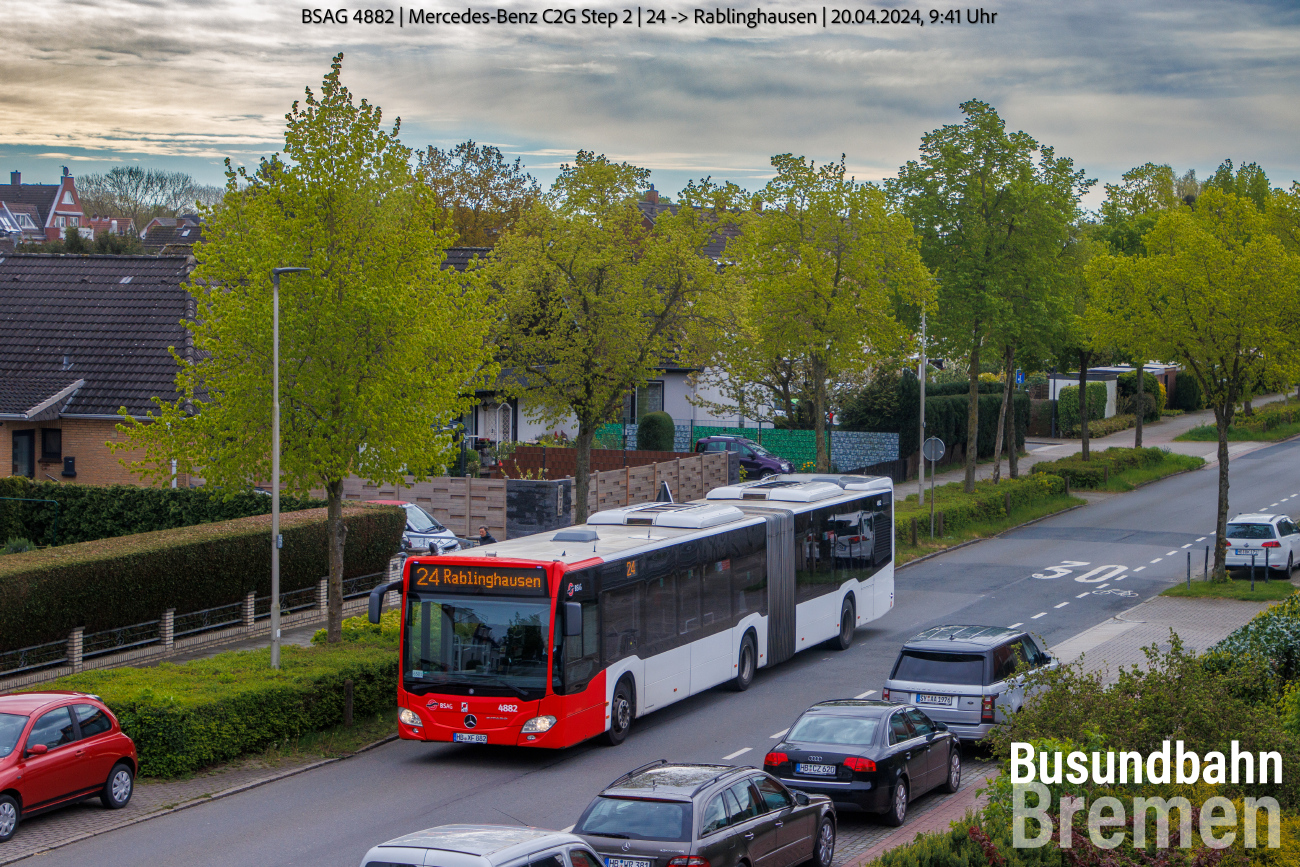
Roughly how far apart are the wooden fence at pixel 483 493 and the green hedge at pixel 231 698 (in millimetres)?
15327

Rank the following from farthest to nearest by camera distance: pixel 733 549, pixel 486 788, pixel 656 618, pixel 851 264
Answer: pixel 851 264
pixel 733 549
pixel 656 618
pixel 486 788

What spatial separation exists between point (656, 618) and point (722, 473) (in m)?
26.0

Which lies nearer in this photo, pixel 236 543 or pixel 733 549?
pixel 733 549

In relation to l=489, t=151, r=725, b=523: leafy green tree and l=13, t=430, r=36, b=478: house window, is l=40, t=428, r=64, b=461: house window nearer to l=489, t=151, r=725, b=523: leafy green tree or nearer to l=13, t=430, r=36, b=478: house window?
l=13, t=430, r=36, b=478: house window

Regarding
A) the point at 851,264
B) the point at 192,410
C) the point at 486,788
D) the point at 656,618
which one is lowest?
the point at 486,788

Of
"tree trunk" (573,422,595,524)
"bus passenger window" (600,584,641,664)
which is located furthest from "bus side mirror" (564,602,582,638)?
"tree trunk" (573,422,595,524)

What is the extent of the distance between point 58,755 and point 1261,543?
3022 centimetres

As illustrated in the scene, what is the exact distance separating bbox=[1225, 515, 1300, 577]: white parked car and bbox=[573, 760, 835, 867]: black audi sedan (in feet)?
82.2

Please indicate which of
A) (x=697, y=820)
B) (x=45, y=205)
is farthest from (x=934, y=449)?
(x=45, y=205)

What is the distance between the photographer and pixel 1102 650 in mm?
26594

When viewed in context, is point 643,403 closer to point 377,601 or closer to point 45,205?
point 377,601

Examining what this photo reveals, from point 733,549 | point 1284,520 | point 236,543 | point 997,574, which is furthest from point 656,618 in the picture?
point 1284,520

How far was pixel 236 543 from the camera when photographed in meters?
27.1

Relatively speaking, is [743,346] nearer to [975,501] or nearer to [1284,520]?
[975,501]
